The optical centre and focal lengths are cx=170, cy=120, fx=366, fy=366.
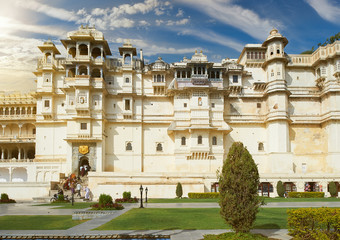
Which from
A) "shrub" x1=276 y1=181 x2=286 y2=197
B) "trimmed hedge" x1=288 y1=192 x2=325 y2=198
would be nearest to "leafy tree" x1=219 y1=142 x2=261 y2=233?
"trimmed hedge" x1=288 y1=192 x2=325 y2=198

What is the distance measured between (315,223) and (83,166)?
3938cm

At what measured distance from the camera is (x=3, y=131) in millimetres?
57812

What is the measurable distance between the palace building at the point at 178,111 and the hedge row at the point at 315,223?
3555 cm

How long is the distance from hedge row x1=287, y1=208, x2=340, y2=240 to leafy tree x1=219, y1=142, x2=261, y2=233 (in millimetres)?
1404

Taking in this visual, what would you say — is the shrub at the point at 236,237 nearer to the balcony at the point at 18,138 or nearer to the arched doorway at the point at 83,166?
the arched doorway at the point at 83,166

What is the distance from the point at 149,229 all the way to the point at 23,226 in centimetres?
600

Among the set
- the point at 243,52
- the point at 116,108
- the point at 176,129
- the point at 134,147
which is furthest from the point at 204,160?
the point at 243,52

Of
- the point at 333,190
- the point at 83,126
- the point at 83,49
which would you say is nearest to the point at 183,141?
the point at 83,126

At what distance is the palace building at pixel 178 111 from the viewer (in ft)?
160

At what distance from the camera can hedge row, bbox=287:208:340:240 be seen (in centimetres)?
1175

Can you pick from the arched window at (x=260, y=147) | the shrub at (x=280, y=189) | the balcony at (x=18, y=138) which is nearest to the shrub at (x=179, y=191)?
the shrub at (x=280, y=189)

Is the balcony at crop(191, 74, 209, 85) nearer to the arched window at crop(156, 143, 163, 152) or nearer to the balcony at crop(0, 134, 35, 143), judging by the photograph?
the arched window at crop(156, 143, 163, 152)

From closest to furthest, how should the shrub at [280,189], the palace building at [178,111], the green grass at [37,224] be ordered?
1. the green grass at [37,224]
2. the shrub at [280,189]
3. the palace building at [178,111]

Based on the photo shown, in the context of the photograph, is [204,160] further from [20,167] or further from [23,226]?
[23,226]
